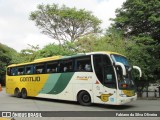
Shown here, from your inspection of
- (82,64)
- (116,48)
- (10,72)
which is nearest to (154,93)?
(116,48)

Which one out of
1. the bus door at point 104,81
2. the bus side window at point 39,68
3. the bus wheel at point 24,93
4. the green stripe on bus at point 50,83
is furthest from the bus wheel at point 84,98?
the bus wheel at point 24,93

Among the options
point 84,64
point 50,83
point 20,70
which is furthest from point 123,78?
point 20,70

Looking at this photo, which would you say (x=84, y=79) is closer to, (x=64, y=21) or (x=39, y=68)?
(x=39, y=68)

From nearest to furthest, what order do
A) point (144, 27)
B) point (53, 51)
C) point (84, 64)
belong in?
point (84, 64)
point (144, 27)
point (53, 51)

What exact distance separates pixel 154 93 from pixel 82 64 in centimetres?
862

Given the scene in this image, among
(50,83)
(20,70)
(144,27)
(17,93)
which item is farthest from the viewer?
(144,27)

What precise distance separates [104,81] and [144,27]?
11.1 metres

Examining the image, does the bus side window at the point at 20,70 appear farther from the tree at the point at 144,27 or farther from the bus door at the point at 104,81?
the tree at the point at 144,27

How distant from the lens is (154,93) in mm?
23062

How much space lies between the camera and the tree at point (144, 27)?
22469mm

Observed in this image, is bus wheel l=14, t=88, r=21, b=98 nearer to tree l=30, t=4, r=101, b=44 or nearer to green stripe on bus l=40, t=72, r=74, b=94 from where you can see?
green stripe on bus l=40, t=72, r=74, b=94

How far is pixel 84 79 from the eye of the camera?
17.0m

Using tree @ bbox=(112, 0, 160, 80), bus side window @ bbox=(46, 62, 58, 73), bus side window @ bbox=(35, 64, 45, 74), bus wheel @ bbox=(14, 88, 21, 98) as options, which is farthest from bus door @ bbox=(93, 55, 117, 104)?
bus wheel @ bbox=(14, 88, 21, 98)

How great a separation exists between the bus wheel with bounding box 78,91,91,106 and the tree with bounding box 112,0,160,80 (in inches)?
274
